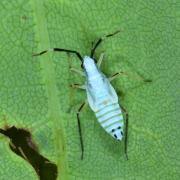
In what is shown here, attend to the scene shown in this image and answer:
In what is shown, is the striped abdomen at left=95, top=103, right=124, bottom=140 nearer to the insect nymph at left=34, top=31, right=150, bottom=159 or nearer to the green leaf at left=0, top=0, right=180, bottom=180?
the insect nymph at left=34, top=31, right=150, bottom=159

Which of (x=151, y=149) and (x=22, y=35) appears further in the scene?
(x=151, y=149)

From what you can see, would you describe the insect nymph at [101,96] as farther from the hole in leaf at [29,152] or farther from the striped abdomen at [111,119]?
the hole in leaf at [29,152]

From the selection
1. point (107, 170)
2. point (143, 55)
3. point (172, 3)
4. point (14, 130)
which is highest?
point (172, 3)

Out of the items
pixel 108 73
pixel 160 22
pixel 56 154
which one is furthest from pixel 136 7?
pixel 56 154

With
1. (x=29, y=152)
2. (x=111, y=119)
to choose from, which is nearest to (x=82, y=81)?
(x=111, y=119)

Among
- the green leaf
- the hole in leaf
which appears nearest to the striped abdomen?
the green leaf

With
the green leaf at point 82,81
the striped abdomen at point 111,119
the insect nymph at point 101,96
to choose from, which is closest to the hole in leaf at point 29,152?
the green leaf at point 82,81

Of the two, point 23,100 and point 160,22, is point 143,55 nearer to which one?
point 160,22

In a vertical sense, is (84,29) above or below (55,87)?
above
